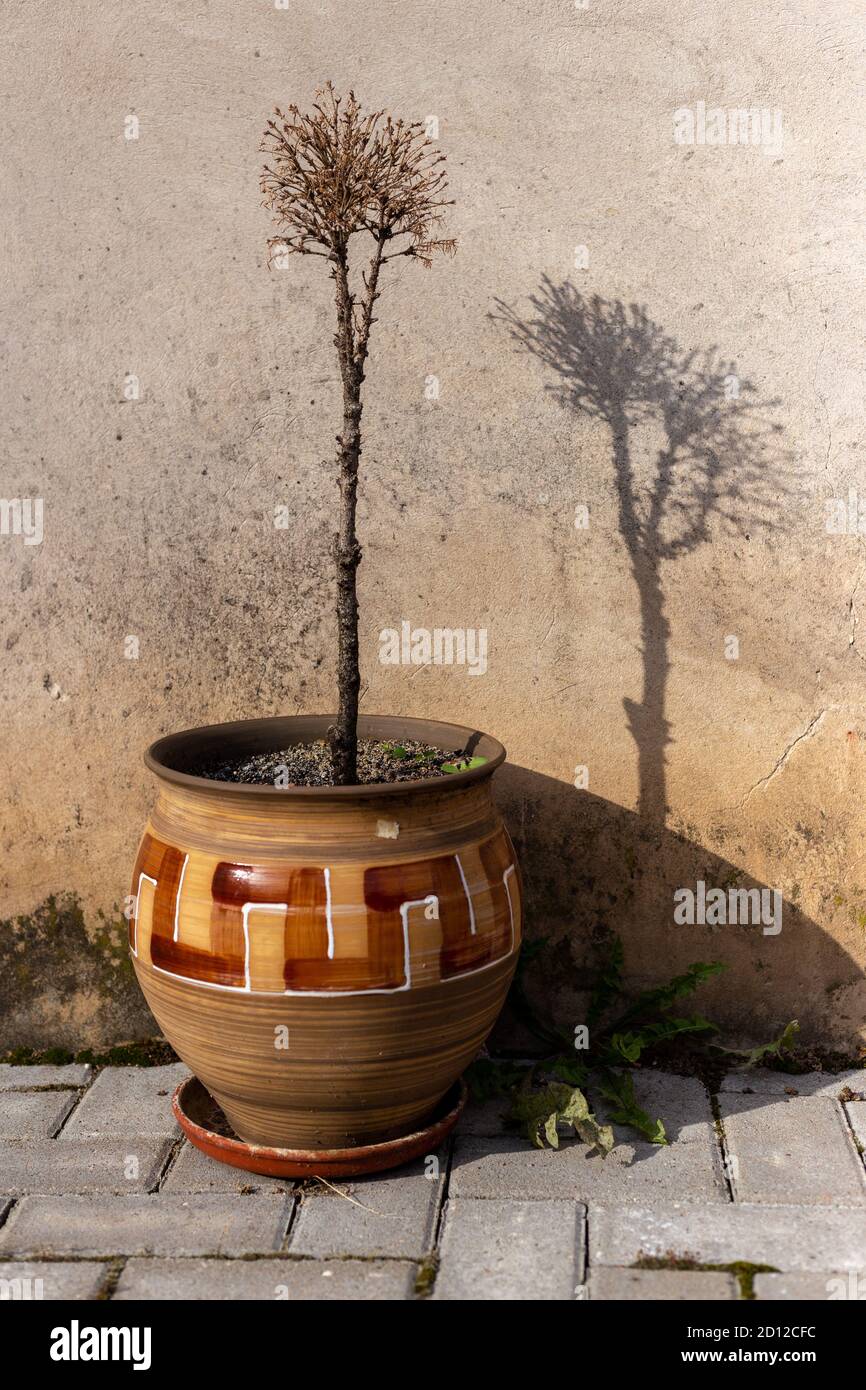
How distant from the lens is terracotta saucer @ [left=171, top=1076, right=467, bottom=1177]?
2.74m

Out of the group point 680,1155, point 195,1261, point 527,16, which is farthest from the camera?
point 527,16

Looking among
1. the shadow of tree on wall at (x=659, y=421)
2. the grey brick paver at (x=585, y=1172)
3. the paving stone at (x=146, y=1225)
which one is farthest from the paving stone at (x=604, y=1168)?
the shadow of tree on wall at (x=659, y=421)

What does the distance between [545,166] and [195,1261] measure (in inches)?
116

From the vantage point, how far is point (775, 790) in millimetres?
3387

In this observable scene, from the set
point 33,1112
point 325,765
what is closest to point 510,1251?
point 325,765

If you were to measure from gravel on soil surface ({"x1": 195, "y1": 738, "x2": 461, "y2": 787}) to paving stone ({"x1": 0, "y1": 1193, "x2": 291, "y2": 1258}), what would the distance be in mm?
995

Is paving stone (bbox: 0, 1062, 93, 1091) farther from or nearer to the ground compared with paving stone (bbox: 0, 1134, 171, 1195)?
nearer to the ground

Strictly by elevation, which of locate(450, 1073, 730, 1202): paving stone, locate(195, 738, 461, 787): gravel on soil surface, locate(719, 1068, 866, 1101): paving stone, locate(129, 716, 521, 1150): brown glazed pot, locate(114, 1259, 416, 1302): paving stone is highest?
locate(195, 738, 461, 787): gravel on soil surface

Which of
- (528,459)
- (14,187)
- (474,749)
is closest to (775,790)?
(474,749)

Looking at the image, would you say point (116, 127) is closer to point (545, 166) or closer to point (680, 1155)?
point (545, 166)

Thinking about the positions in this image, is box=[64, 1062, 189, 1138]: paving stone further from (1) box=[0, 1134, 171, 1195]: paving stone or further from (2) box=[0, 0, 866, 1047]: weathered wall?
(2) box=[0, 0, 866, 1047]: weathered wall

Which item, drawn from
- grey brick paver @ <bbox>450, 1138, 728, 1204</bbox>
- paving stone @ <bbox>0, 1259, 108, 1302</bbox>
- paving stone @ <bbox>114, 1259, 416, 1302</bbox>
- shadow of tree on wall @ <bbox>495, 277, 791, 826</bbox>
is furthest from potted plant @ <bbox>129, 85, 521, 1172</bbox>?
shadow of tree on wall @ <bbox>495, 277, 791, 826</bbox>

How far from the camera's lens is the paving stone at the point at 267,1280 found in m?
2.36

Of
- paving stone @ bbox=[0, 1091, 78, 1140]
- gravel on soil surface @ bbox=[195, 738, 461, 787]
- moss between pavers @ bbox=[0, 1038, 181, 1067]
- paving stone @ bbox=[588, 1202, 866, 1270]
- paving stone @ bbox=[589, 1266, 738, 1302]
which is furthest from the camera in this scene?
moss between pavers @ bbox=[0, 1038, 181, 1067]
